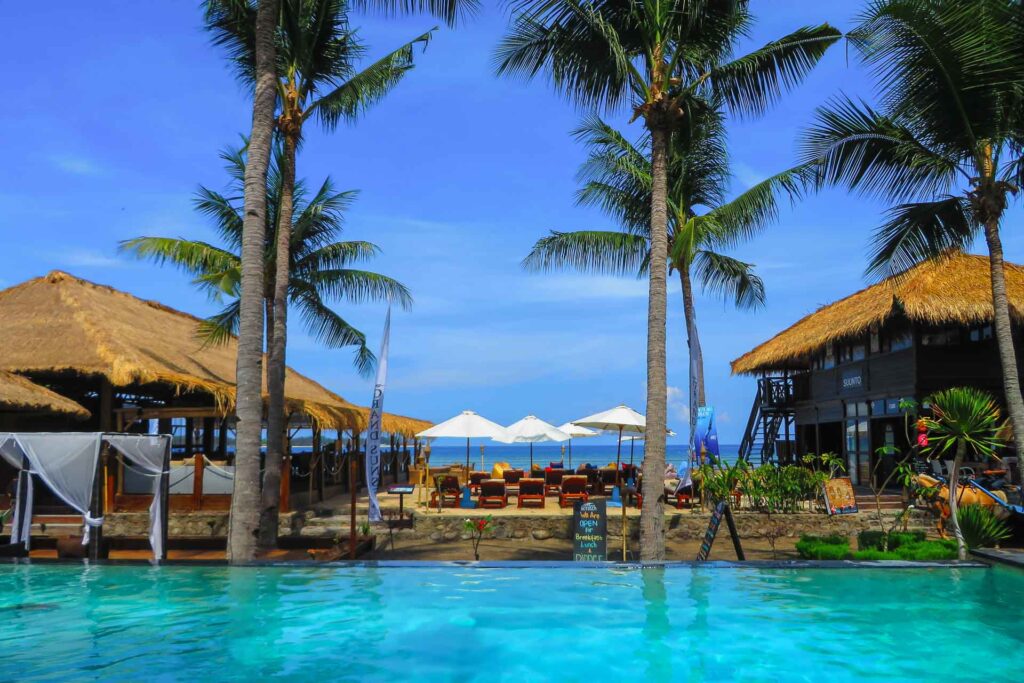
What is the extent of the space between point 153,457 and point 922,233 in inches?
423

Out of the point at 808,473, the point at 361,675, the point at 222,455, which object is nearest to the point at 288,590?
the point at 361,675

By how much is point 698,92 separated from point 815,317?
1503 cm

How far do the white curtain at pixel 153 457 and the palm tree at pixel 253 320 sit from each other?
103 centimetres

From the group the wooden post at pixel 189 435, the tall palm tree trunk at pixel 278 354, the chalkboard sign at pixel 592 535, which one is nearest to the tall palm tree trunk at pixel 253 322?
the tall palm tree trunk at pixel 278 354

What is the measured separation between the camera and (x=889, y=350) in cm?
2011

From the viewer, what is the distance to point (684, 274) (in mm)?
16828

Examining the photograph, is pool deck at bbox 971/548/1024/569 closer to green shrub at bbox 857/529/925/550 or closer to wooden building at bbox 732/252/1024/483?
green shrub at bbox 857/529/925/550

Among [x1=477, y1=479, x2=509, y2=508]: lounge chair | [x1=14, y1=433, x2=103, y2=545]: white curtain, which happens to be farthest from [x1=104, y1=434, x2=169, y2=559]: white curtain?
[x1=477, y1=479, x2=509, y2=508]: lounge chair

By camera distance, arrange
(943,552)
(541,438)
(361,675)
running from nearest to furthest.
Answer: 1. (361,675)
2. (943,552)
3. (541,438)

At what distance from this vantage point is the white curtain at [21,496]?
1005cm

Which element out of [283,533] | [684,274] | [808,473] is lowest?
[283,533]

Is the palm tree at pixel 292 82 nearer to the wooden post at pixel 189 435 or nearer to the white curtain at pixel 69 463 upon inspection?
the white curtain at pixel 69 463

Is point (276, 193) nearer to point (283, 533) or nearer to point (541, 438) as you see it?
point (283, 533)


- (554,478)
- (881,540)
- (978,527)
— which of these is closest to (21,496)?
(554,478)
